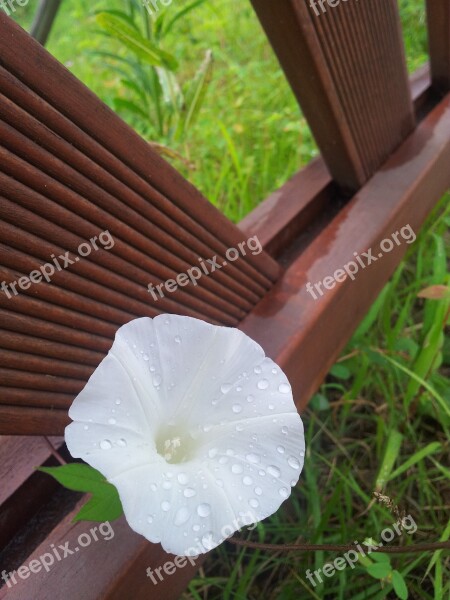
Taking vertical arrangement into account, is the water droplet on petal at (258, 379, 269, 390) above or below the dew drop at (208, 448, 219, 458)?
below

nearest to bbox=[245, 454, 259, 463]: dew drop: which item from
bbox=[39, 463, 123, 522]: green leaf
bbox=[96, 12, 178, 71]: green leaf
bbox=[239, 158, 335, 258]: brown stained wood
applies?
bbox=[39, 463, 123, 522]: green leaf

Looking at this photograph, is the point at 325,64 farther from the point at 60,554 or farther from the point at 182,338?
the point at 60,554

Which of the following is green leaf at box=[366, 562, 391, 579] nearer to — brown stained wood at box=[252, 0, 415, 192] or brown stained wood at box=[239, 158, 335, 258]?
brown stained wood at box=[239, 158, 335, 258]

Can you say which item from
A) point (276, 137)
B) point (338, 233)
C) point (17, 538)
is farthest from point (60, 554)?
point (276, 137)

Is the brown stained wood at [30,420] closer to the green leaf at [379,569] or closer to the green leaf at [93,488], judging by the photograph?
the green leaf at [93,488]

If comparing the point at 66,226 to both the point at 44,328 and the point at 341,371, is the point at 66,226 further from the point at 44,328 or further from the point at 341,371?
the point at 341,371
